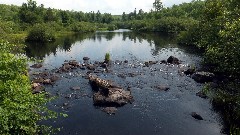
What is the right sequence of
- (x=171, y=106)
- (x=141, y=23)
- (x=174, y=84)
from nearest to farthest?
1. (x=171, y=106)
2. (x=174, y=84)
3. (x=141, y=23)

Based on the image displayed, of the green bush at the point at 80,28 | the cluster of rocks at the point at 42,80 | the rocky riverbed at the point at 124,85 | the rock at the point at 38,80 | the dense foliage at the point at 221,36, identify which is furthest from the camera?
the green bush at the point at 80,28

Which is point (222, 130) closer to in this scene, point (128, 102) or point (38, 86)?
point (128, 102)

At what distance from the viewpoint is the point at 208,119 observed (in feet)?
98.7

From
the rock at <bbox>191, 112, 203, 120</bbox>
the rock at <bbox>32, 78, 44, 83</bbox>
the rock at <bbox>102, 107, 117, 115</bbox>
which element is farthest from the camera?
the rock at <bbox>32, 78, 44, 83</bbox>

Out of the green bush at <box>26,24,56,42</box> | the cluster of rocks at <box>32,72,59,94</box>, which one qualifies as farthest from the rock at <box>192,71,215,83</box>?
the green bush at <box>26,24,56,42</box>

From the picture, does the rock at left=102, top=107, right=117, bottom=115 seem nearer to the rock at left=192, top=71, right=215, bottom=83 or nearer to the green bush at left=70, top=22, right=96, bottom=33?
the rock at left=192, top=71, right=215, bottom=83

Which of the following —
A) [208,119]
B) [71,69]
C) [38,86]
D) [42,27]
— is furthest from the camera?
[42,27]

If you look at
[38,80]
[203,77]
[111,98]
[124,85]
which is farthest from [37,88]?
[203,77]

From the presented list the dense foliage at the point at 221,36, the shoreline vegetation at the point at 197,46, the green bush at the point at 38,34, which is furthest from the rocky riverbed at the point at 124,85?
the green bush at the point at 38,34

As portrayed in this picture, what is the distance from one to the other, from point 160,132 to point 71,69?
105ft

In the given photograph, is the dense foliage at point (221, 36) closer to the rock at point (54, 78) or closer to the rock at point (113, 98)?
the rock at point (113, 98)

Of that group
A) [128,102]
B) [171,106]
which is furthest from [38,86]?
[171,106]

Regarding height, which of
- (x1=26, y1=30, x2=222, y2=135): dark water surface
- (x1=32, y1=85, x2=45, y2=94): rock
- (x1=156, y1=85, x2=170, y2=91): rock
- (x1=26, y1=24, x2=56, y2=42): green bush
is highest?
(x1=26, y1=24, x2=56, y2=42): green bush

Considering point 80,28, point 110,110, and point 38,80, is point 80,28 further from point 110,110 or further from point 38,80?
point 110,110
